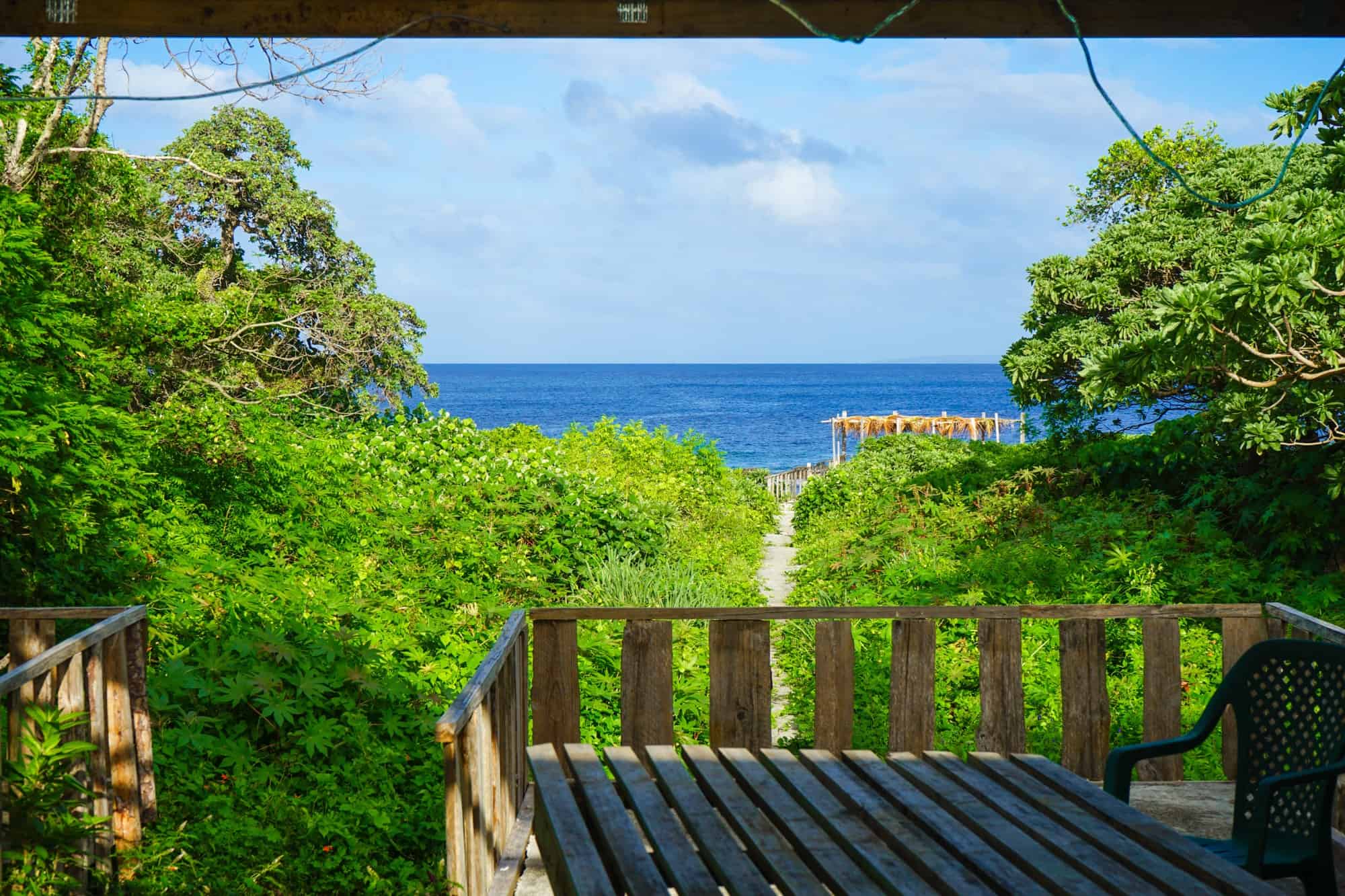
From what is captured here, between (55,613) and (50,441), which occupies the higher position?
(50,441)

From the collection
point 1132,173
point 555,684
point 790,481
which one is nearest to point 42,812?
point 555,684

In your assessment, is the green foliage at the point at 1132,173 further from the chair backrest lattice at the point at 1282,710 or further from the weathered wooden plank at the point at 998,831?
the weathered wooden plank at the point at 998,831

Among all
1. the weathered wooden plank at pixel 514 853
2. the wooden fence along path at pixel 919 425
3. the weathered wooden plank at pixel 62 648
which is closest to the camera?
the weathered wooden plank at pixel 514 853

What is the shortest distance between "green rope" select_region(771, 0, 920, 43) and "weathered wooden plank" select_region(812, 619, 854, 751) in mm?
2111

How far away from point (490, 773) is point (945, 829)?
1413 mm

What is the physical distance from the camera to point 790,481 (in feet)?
70.5

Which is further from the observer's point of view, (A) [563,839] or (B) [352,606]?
Result: (B) [352,606]

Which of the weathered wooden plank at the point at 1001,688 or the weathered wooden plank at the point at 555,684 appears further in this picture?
the weathered wooden plank at the point at 1001,688

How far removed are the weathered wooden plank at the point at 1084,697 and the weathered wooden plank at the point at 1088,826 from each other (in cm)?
150

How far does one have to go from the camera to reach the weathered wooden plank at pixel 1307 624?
3.36 metres

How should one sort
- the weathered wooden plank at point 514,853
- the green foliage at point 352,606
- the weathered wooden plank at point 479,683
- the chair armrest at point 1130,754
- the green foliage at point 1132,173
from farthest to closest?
Answer: the green foliage at point 1132,173 < the green foliage at point 352,606 < the weathered wooden plank at point 514,853 < the chair armrest at point 1130,754 < the weathered wooden plank at point 479,683

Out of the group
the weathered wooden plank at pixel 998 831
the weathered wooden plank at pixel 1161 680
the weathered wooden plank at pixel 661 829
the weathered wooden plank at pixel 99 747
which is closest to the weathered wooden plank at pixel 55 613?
the weathered wooden plank at pixel 99 747

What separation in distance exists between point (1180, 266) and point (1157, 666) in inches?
359

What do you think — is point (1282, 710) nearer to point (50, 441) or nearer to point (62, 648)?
point (62, 648)
